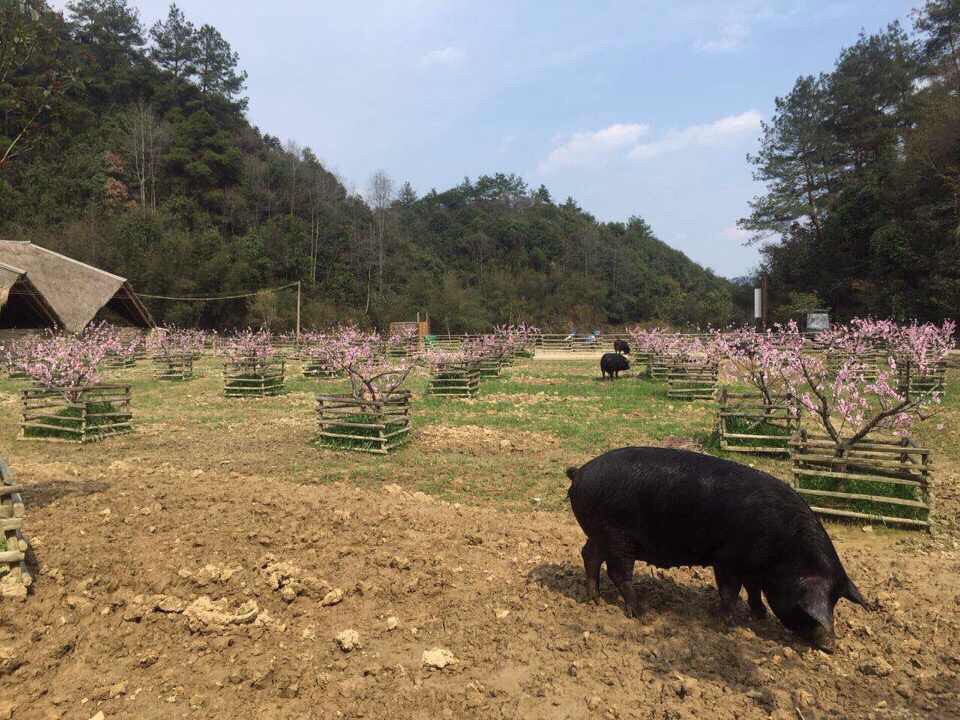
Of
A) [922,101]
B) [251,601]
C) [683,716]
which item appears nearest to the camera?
[683,716]

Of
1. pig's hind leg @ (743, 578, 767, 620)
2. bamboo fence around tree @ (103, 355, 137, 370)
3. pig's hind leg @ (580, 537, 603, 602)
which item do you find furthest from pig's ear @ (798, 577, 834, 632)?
bamboo fence around tree @ (103, 355, 137, 370)

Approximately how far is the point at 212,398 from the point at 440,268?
55768 millimetres


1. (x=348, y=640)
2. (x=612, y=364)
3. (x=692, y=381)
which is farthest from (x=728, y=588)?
(x=612, y=364)

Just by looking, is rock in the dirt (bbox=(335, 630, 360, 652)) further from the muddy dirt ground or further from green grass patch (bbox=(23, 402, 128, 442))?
green grass patch (bbox=(23, 402, 128, 442))

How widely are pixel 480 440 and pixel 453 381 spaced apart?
23.9 ft

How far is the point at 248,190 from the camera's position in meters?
64.7

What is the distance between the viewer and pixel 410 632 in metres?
4.46

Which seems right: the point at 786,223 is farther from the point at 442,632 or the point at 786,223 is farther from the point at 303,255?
the point at 442,632

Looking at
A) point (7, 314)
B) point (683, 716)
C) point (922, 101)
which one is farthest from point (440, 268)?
point (683, 716)

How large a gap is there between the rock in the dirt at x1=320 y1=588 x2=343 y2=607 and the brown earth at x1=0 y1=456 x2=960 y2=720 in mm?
34

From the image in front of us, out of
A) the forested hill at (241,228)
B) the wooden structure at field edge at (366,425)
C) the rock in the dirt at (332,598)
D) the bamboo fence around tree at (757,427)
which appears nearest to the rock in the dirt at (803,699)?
the rock in the dirt at (332,598)

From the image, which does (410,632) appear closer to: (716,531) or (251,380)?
(716,531)

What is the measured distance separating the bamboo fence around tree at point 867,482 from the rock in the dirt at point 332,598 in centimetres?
605

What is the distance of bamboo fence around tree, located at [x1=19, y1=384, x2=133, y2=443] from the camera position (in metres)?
12.2
